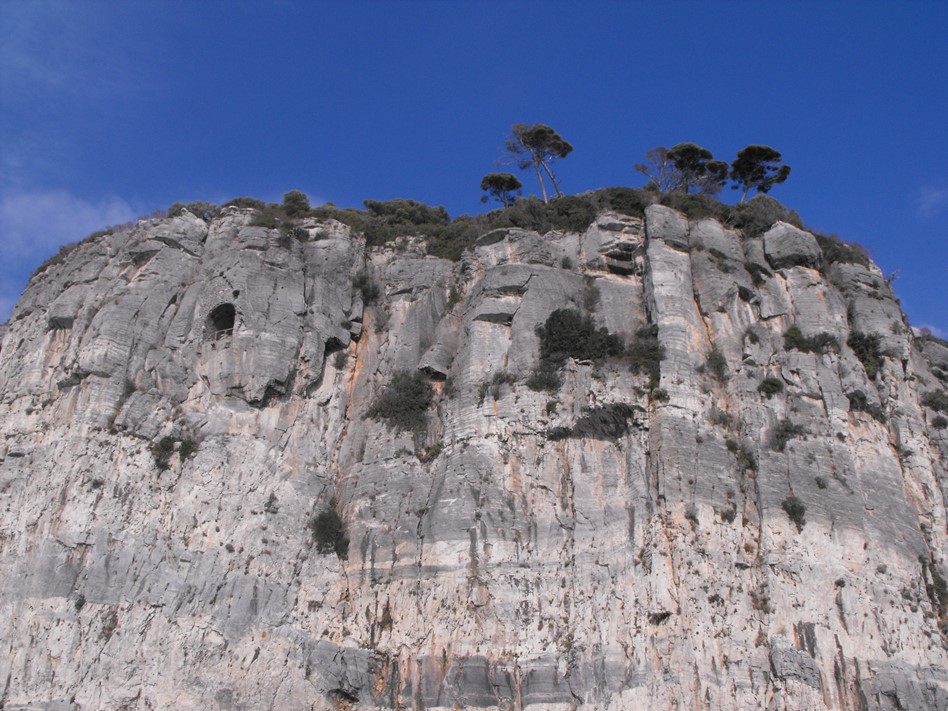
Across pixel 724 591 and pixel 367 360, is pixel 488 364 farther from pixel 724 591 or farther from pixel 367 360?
pixel 724 591

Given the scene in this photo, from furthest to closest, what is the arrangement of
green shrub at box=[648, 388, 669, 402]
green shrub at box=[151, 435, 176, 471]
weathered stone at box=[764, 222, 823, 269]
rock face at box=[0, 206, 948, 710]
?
weathered stone at box=[764, 222, 823, 269] < green shrub at box=[151, 435, 176, 471] < green shrub at box=[648, 388, 669, 402] < rock face at box=[0, 206, 948, 710]

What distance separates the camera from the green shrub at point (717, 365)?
97.7 ft

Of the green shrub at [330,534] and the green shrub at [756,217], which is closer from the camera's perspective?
the green shrub at [330,534]

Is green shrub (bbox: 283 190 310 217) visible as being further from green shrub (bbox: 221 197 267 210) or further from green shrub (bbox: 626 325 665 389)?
green shrub (bbox: 626 325 665 389)

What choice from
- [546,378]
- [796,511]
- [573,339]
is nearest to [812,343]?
[796,511]

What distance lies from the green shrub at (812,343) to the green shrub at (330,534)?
15965mm

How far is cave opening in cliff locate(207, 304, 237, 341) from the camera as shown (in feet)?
108

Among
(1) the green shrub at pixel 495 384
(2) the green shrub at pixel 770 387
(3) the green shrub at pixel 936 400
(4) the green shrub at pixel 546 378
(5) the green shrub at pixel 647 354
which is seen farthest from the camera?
(3) the green shrub at pixel 936 400

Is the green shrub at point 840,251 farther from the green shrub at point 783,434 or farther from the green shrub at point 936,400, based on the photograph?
the green shrub at point 783,434

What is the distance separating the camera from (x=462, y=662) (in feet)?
84.9

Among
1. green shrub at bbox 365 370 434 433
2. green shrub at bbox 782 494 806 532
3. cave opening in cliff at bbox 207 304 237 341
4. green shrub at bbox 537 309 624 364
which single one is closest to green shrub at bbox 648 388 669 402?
green shrub at bbox 537 309 624 364

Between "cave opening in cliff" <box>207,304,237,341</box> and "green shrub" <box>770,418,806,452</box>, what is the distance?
1856 cm

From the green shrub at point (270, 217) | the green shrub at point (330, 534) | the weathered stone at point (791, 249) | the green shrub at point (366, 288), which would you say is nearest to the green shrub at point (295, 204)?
the green shrub at point (270, 217)

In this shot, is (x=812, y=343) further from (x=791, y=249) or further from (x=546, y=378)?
(x=546, y=378)
